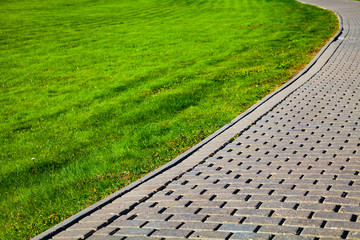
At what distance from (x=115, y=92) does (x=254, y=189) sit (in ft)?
20.1

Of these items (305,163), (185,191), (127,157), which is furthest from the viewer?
(127,157)

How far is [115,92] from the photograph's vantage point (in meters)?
A: 10.2

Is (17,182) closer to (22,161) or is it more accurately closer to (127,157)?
(22,161)

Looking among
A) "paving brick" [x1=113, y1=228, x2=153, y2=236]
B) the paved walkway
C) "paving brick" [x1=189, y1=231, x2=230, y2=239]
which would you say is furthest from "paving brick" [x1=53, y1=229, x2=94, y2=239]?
"paving brick" [x1=189, y1=231, x2=230, y2=239]

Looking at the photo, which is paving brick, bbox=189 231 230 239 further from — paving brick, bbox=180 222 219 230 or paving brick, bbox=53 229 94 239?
paving brick, bbox=53 229 94 239

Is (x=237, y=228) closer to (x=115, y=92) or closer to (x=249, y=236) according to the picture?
(x=249, y=236)

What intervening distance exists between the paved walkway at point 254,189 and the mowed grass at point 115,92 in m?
0.53

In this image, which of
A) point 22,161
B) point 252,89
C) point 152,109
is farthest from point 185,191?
point 252,89

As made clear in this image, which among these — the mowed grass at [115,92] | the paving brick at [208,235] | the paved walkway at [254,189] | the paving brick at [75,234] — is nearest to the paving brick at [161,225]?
the paved walkway at [254,189]

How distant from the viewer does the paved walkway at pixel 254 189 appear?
156 inches

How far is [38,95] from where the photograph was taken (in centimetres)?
1049

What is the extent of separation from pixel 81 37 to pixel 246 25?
25.7ft

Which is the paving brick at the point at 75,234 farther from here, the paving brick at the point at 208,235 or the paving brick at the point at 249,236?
the paving brick at the point at 249,236

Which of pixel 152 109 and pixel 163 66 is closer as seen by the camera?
pixel 152 109
